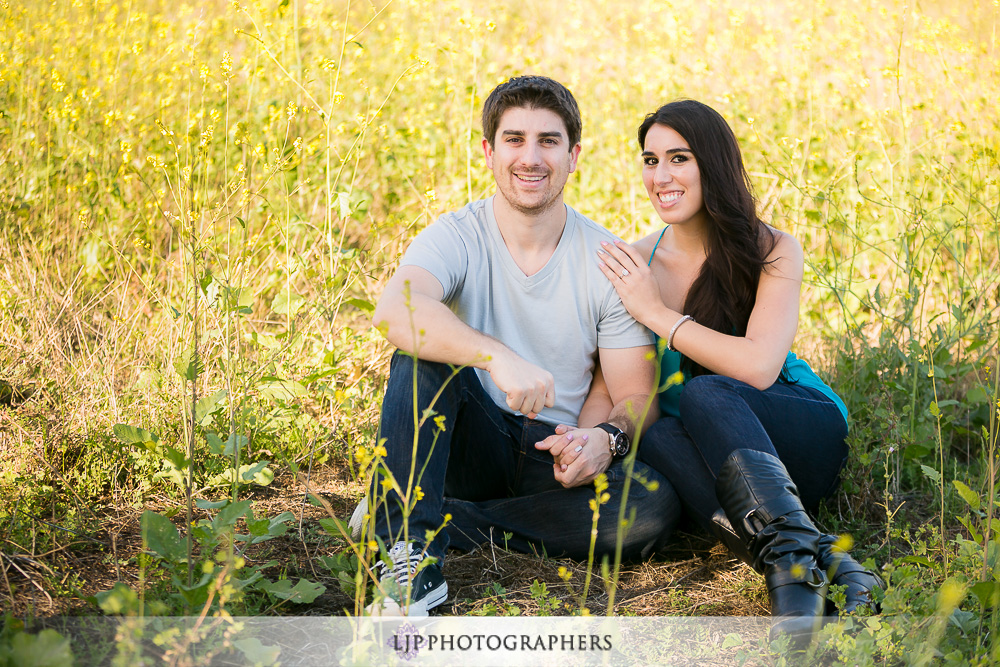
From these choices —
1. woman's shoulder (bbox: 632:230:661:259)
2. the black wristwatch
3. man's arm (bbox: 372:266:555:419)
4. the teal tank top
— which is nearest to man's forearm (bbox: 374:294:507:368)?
man's arm (bbox: 372:266:555:419)

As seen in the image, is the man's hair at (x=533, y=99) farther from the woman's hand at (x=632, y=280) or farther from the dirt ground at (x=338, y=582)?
the dirt ground at (x=338, y=582)

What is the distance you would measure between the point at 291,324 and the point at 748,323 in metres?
1.70

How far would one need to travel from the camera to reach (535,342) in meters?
2.41

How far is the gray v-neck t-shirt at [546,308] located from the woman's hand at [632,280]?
0.03 metres

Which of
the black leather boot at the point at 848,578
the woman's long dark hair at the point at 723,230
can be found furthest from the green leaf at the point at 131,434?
the black leather boot at the point at 848,578

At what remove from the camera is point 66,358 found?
2.73m

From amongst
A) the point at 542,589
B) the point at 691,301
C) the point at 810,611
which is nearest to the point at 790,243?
the point at 691,301

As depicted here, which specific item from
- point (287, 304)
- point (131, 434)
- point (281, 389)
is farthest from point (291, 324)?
→ point (131, 434)

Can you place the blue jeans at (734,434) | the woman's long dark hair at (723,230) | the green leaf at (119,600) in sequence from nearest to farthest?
the green leaf at (119,600) < the blue jeans at (734,434) < the woman's long dark hair at (723,230)

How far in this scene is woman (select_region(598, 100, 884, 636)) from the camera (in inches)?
74.4

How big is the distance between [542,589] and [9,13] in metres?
3.78

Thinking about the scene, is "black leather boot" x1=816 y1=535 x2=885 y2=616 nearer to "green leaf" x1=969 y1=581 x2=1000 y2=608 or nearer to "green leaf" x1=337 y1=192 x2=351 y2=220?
"green leaf" x1=969 y1=581 x2=1000 y2=608

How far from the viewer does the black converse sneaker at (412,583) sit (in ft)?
5.65

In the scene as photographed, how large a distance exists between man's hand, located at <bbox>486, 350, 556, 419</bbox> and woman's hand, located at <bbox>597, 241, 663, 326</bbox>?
1.63 feet
